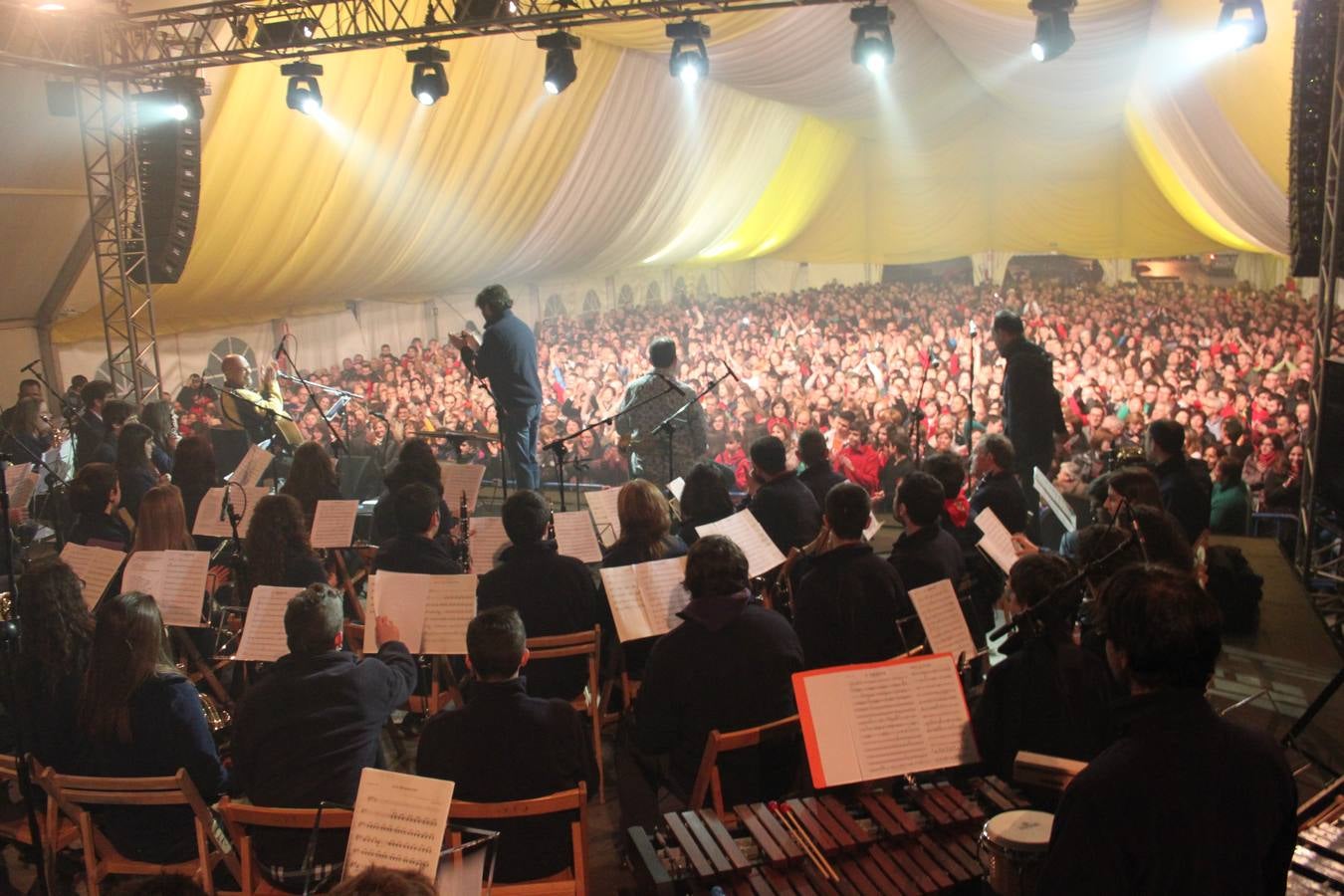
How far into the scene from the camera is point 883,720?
2.81 metres

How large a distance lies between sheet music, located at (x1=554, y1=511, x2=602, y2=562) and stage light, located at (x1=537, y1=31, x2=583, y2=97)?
13.7 ft

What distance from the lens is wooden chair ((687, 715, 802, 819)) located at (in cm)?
321

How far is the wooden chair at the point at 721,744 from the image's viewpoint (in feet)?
10.5

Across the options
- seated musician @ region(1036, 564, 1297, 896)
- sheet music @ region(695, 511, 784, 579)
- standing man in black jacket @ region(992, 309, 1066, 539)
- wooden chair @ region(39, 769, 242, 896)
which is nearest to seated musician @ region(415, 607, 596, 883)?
wooden chair @ region(39, 769, 242, 896)

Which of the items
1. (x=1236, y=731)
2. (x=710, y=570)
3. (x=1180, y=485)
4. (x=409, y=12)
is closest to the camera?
(x=1236, y=731)

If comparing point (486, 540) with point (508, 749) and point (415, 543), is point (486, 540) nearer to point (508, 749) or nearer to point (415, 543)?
point (415, 543)

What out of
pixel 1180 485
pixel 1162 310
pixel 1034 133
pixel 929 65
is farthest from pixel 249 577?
pixel 1034 133

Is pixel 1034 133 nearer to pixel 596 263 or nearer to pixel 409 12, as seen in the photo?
pixel 596 263

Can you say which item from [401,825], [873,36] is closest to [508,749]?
[401,825]

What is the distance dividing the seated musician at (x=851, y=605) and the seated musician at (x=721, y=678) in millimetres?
328

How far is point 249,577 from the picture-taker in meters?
4.76

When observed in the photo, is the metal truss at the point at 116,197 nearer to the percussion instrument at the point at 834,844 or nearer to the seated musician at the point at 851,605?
the seated musician at the point at 851,605

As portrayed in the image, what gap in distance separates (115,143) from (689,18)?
17.6ft

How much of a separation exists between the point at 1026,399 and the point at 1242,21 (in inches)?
104
